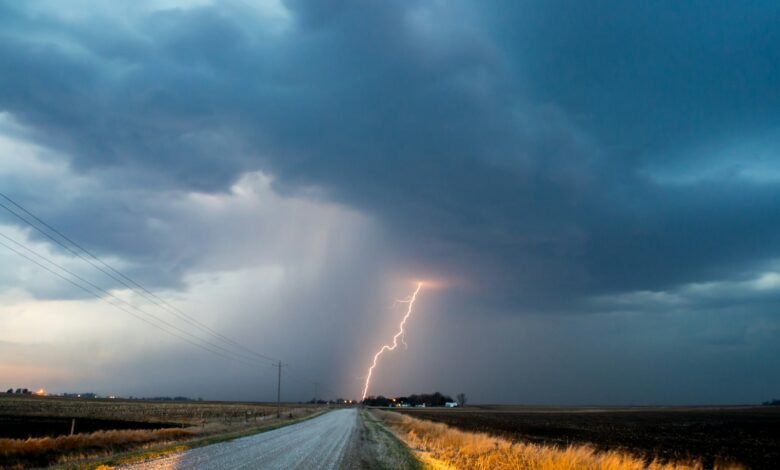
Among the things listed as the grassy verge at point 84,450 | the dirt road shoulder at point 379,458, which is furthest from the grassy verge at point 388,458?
the grassy verge at point 84,450

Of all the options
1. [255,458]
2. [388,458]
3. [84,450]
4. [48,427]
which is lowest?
[48,427]

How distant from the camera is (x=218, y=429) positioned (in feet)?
137

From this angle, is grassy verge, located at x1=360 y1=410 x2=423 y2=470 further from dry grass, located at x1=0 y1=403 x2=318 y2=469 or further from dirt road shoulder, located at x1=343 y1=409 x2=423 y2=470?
dry grass, located at x1=0 y1=403 x2=318 y2=469

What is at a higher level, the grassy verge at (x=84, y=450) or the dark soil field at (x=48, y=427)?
the grassy verge at (x=84, y=450)

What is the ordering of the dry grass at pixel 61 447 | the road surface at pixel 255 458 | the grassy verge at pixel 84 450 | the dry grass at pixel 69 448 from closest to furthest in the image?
the road surface at pixel 255 458
the grassy verge at pixel 84 450
the dry grass at pixel 69 448
the dry grass at pixel 61 447

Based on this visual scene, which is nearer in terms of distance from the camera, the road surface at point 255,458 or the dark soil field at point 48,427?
the road surface at point 255,458

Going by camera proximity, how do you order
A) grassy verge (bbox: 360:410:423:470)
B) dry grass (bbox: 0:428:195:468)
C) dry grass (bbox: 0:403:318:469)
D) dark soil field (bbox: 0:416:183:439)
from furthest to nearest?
dark soil field (bbox: 0:416:183:439) < dry grass (bbox: 0:428:195:468) < dry grass (bbox: 0:403:318:469) < grassy verge (bbox: 360:410:423:470)

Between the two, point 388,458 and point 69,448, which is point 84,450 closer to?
point 69,448

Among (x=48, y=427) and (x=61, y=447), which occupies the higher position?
(x=61, y=447)

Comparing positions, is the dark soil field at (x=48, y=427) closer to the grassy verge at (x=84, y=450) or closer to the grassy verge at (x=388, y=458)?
the grassy verge at (x=84, y=450)

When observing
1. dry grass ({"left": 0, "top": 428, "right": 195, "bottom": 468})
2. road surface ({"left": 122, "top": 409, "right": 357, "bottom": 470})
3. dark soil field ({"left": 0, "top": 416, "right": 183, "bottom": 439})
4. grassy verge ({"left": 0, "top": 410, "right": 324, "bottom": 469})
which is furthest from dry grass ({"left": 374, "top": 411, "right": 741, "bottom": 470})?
dark soil field ({"left": 0, "top": 416, "right": 183, "bottom": 439})

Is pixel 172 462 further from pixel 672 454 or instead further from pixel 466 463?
pixel 672 454

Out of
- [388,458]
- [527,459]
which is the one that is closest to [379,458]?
[388,458]

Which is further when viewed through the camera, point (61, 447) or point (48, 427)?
point (48, 427)
